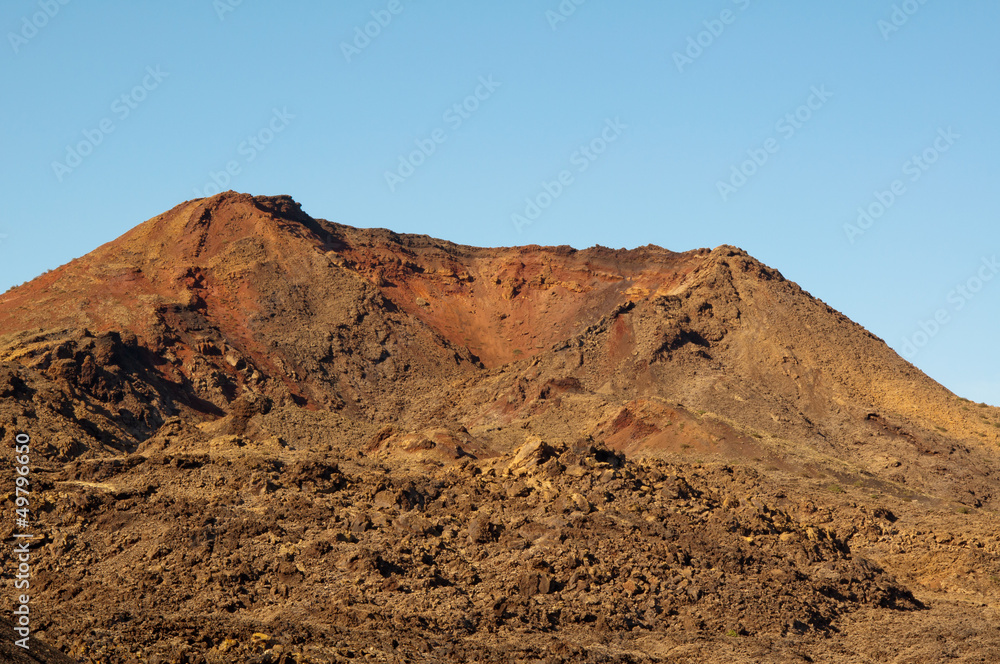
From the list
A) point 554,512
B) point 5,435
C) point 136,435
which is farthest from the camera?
point 136,435

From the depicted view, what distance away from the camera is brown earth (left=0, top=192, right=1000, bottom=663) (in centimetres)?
2180

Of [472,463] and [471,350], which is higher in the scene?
[471,350]

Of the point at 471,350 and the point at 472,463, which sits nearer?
the point at 472,463

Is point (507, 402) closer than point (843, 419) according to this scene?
No

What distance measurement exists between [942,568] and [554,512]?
11.0 m

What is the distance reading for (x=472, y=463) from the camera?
31375 mm

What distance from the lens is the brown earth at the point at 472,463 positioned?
2180cm

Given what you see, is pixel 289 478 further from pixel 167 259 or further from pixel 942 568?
pixel 167 259

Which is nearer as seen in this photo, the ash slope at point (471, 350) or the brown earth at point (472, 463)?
the brown earth at point (472, 463)

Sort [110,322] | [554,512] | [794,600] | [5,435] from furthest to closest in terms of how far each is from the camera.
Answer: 1. [110,322]
2. [5,435]
3. [554,512]
4. [794,600]

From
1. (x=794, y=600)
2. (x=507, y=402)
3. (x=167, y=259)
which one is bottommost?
(x=794, y=600)

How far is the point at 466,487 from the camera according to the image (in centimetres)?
2842

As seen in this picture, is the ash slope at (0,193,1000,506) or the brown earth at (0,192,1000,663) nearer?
the brown earth at (0,192,1000,663)

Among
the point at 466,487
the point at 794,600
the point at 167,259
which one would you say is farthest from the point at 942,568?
the point at 167,259
